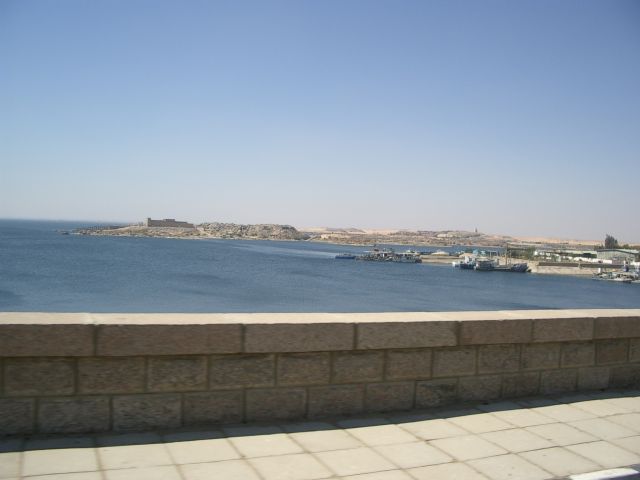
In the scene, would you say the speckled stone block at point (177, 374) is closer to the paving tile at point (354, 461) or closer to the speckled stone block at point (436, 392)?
Result: the paving tile at point (354, 461)

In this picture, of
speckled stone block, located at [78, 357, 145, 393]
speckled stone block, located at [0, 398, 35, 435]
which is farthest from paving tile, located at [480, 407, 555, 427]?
speckled stone block, located at [0, 398, 35, 435]

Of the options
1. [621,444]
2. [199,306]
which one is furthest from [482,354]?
[199,306]

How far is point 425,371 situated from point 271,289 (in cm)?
5180

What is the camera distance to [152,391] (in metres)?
3.85

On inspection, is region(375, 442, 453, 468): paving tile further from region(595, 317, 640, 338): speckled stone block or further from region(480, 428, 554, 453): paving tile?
region(595, 317, 640, 338): speckled stone block

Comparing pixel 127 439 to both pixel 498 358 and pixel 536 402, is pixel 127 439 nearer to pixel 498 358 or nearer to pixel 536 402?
pixel 498 358

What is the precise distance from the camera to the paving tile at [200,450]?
3.45 meters

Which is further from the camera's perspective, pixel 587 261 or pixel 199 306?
pixel 587 261

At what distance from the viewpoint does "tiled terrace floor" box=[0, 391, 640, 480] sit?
3.28 m

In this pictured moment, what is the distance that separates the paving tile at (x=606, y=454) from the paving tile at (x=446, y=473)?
933 mm

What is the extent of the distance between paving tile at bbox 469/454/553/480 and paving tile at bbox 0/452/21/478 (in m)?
2.69

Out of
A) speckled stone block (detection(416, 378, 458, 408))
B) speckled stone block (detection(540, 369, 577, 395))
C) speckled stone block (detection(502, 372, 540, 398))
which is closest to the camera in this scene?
speckled stone block (detection(416, 378, 458, 408))

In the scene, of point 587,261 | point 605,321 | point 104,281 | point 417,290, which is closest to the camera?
point 605,321

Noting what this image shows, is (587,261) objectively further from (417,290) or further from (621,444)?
(621,444)
